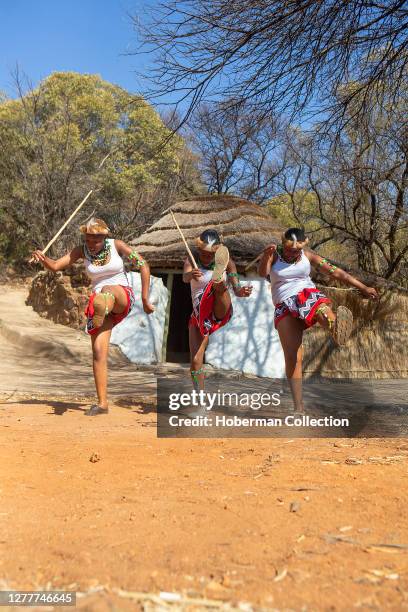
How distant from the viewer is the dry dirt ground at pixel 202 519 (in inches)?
63.8

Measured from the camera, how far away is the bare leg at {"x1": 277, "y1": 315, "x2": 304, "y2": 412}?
4613mm

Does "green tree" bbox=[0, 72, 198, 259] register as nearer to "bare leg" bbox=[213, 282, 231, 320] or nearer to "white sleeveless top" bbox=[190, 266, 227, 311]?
"white sleeveless top" bbox=[190, 266, 227, 311]

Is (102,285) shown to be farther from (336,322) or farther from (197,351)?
(336,322)

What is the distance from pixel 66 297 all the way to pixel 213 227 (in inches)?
140

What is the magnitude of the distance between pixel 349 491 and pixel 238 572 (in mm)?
981

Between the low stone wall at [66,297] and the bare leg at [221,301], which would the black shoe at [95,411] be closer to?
the bare leg at [221,301]

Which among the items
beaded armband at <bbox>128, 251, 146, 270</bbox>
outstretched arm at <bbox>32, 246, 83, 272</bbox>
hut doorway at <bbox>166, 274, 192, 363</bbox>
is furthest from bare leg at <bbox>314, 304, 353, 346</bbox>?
hut doorway at <bbox>166, 274, 192, 363</bbox>

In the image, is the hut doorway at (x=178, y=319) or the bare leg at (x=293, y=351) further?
A: the hut doorway at (x=178, y=319)

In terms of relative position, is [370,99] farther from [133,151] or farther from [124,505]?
[133,151]

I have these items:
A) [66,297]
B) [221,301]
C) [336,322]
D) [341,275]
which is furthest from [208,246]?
[66,297]

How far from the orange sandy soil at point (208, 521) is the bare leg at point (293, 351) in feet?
2.77

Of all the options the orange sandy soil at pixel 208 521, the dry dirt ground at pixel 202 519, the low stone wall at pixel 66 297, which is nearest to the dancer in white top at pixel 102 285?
the dry dirt ground at pixel 202 519

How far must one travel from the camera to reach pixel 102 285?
4887mm

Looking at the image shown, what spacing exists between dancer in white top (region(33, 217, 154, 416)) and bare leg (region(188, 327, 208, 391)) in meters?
0.44
